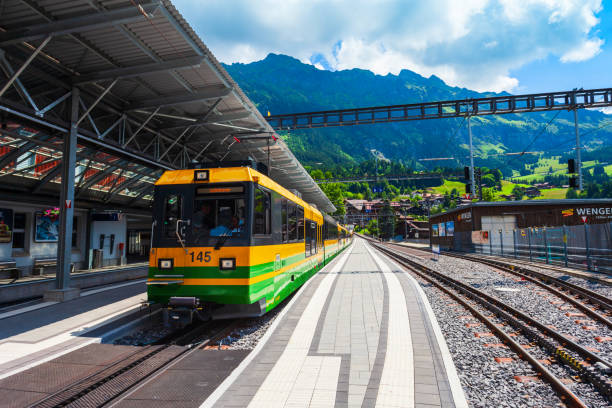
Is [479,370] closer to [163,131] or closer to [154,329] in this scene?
[154,329]

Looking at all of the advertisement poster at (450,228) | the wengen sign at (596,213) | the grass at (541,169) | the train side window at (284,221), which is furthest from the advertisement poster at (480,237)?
the grass at (541,169)

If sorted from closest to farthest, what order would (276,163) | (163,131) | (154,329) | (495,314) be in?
(154,329) < (495,314) < (163,131) < (276,163)

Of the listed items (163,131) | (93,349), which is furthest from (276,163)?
(93,349)

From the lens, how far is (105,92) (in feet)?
29.9

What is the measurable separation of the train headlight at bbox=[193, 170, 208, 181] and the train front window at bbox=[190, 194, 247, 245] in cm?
31

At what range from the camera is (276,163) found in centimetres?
1847

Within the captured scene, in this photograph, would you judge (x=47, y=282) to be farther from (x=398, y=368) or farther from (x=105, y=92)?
(x=398, y=368)

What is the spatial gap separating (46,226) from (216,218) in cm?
Result: 1273

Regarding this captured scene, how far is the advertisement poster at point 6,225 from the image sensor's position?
13250 millimetres

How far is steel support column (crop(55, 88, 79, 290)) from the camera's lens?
9312 mm

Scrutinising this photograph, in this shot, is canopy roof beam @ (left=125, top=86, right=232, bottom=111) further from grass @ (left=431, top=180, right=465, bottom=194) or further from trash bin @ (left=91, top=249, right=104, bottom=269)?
grass @ (left=431, top=180, right=465, bottom=194)

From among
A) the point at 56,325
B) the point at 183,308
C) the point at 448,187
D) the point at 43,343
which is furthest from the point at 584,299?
the point at 448,187

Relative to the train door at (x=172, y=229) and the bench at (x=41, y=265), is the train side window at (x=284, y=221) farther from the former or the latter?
the bench at (x=41, y=265)

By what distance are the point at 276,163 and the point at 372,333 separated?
1320 cm
